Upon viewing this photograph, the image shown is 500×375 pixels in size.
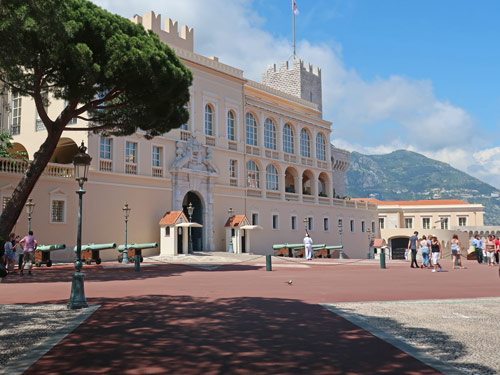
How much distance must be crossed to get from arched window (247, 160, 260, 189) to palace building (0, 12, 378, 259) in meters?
0.09

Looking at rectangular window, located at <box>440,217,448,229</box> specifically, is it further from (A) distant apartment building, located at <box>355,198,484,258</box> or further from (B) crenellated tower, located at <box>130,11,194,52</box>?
(B) crenellated tower, located at <box>130,11,194,52</box>

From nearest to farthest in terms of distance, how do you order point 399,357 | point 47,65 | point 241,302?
point 399,357, point 241,302, point 47,65

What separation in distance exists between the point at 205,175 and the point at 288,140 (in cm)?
1131

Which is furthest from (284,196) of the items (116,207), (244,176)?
(116,207)

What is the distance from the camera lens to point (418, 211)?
75.8 m

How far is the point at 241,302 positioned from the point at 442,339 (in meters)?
4.75

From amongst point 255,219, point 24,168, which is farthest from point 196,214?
point 24,168

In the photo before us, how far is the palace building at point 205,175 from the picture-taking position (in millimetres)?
29844

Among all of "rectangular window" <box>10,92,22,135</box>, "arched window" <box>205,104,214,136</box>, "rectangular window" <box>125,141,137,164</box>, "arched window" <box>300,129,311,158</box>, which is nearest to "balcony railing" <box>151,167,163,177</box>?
"rectangular window" <box>125,141,137,164</box>

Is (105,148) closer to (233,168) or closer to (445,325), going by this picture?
(233,168)

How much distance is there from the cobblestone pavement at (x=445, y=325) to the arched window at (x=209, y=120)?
28487 millimetres

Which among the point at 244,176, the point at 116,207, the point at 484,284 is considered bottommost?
the point at 484,284

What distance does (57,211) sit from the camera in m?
28.5

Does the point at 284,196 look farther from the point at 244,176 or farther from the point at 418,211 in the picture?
the point at 418,211
